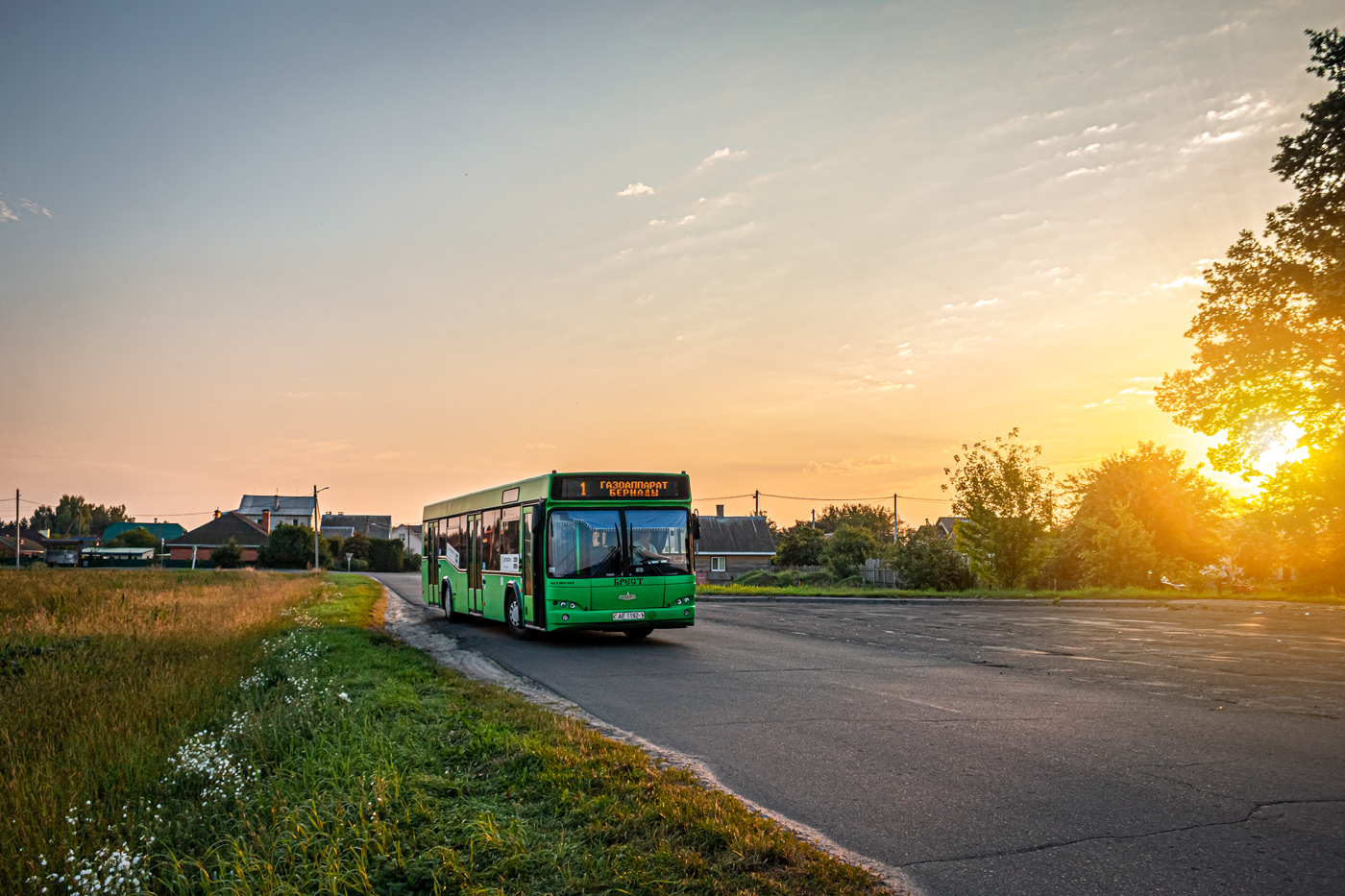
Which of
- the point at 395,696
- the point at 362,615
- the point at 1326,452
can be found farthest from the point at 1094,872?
the point at 1326,452

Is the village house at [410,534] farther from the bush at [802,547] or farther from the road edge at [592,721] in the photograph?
the road edge at [592,721]

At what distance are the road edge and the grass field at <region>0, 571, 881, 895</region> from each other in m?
0.23

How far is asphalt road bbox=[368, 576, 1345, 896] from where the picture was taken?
4832mm

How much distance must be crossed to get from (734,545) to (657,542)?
71456 millimetres

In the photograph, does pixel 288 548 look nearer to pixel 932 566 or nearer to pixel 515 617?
pixel 932 566

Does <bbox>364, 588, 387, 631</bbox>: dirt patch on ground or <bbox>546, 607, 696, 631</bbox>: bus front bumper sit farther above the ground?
<bbox>546, 607, 696, 631</bbox>: bus front bumper

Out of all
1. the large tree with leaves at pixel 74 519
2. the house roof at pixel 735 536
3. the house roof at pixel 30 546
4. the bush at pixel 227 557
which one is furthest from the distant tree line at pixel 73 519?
the house roof at pixel 735 536

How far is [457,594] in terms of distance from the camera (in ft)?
73.5

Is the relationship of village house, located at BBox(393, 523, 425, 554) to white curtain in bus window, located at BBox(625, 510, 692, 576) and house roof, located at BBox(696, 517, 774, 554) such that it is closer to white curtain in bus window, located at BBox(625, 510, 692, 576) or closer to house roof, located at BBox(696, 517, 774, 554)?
house roof, located at BBox(696, 517, 774, 554)

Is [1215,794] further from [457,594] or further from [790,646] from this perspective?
[457,594]

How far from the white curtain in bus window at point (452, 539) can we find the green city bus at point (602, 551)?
4.62m

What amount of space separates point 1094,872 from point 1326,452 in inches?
1139

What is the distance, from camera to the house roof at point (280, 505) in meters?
152

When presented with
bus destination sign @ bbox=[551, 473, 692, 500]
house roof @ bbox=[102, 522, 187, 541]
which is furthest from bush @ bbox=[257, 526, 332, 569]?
bus destination sign @ bbox=[551, 473, 692, 500]
